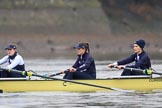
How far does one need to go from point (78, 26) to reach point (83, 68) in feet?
105

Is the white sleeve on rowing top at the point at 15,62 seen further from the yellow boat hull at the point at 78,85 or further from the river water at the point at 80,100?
the river water at the point at 80,100

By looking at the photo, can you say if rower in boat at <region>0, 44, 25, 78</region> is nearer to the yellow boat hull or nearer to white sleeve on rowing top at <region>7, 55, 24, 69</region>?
white sleeve on rowing top at <region>7, 55, 24, 69</region>

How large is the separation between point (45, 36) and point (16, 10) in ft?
15.4

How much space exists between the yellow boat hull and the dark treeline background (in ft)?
81.0

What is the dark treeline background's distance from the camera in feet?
175

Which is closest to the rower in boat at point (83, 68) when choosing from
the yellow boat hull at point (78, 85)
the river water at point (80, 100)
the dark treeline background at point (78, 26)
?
the yellow boat hull at point (78, 85)

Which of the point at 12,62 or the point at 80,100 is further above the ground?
the point at 12,62

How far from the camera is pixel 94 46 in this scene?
5425 cm

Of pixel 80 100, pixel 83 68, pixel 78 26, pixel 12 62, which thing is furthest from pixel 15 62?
pixel 78 26

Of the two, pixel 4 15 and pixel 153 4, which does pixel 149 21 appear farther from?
pixel 4 15

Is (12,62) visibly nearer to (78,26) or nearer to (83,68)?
(83,68)

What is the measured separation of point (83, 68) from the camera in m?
25.6

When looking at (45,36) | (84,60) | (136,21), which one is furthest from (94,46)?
(84,60)

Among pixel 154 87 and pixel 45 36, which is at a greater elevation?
pixel 45 36
